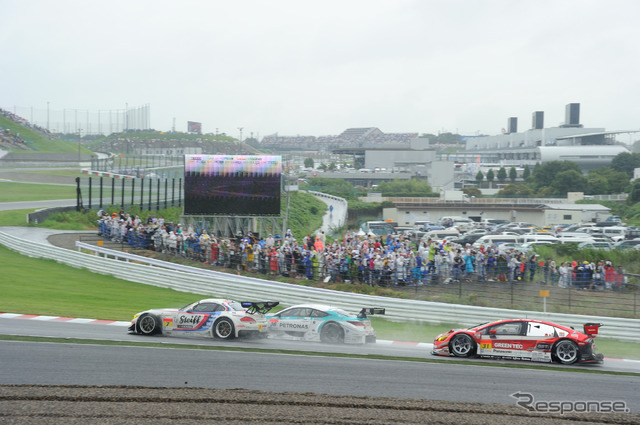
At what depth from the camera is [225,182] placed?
28.2m

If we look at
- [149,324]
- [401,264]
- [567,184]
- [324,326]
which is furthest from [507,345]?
[567,184]

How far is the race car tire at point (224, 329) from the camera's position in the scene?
14.2 m

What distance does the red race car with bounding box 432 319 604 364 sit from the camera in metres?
12.8

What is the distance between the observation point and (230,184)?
28.2m

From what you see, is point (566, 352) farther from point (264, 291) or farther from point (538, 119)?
point (538, 119)

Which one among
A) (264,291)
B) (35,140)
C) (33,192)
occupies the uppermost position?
(35,140)

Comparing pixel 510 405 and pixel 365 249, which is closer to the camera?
pixel 510 405

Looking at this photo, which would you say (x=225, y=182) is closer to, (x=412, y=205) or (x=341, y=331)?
(x=341, y=331)

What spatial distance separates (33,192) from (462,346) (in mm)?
44893

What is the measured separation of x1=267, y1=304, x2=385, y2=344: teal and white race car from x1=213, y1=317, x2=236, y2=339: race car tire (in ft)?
3.42

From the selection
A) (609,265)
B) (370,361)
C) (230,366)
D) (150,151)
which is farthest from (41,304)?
(150,151)

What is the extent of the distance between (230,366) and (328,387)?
2.13 metres

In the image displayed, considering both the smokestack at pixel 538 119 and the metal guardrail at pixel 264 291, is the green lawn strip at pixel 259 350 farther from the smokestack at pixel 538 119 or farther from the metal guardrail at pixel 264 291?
the smokestack at pixel 538 119

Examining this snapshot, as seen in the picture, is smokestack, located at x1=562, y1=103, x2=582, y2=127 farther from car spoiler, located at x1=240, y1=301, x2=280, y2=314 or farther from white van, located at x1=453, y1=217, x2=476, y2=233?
car spoiler, located at x1=240, y1=301, x2=280, y2=314
